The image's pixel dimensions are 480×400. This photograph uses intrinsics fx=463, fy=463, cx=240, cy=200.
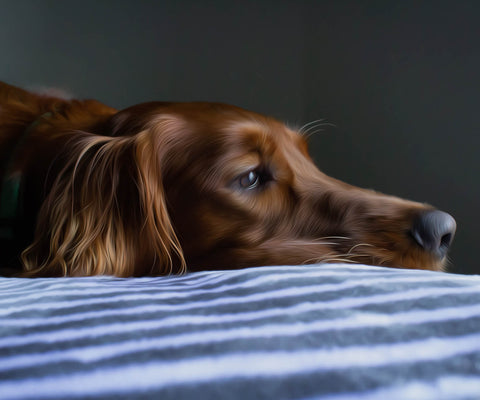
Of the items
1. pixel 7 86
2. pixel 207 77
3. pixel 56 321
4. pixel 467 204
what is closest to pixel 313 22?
pixel 207 77

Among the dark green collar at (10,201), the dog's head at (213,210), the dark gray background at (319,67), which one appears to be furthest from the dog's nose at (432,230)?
the dark green collar at (10,201)

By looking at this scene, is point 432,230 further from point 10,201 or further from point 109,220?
point 10,201

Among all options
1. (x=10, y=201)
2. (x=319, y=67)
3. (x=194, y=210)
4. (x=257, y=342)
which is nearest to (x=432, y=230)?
(x=194, y=210)

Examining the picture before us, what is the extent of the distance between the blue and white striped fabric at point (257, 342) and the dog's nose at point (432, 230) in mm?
373

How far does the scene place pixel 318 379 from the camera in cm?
44

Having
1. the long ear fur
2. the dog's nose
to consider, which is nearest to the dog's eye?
the long ear fur

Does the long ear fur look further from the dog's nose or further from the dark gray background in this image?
the dark gray background

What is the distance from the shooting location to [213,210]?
1.08m

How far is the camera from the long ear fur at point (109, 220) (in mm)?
1022

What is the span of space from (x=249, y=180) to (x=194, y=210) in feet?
0.50

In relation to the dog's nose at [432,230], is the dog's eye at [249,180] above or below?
above

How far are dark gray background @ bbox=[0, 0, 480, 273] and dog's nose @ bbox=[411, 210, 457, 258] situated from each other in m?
0.81

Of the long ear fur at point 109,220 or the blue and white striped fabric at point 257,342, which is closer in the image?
the blue and white striped fabric at point 257,342

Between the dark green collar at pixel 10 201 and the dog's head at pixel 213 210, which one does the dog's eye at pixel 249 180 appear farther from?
the dark green collar at pixel 10 201
